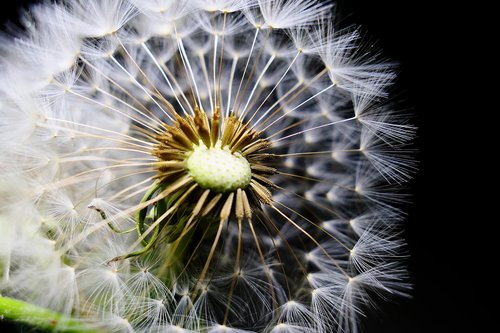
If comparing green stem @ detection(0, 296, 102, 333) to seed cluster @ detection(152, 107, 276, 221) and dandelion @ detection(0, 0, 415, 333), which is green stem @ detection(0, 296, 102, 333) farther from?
seed cluster @ detection(152, 107, 276, 221)

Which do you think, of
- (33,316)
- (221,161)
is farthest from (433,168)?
(33,316)

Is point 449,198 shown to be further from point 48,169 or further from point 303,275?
point 48,169

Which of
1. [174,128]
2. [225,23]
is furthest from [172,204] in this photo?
[225,23]

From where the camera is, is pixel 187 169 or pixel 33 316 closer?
pixel 33 316

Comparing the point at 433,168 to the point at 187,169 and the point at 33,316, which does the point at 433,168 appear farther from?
the point at 33,316

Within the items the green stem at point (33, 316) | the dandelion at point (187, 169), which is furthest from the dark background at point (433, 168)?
the green stem at point (33, 316)

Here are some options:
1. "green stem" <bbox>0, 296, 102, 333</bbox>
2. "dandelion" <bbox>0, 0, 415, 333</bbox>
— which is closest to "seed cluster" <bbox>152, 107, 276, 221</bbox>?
"dandelion" <bbox>0, 0, 415, 333</bbox>

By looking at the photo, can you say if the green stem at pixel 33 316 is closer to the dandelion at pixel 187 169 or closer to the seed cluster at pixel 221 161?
the dandelion at pixel 187 169
